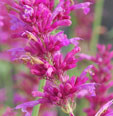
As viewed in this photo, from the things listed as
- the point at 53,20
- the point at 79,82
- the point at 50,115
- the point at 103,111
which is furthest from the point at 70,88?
the point at 50,115

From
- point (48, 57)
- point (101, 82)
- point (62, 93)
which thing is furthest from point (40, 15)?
point (101, 82)

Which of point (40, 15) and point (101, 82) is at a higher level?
point (40, 15)

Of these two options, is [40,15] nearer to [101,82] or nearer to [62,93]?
[62,93]

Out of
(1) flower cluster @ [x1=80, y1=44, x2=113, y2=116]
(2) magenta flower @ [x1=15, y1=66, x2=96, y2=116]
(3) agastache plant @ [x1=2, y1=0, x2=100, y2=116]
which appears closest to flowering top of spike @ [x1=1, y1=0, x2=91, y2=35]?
(3) agastache plant @ [x1=2, y1=0, x2=100, y2=116]

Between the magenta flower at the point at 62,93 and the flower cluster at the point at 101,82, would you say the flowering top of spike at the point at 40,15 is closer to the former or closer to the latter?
the magenta flower at the point at 62,93

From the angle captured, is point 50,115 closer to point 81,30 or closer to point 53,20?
point 81,30

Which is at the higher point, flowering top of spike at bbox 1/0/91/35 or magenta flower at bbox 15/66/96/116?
flowering top of spike at bbox 1/0/91/35

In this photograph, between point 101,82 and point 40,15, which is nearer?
point 40,15

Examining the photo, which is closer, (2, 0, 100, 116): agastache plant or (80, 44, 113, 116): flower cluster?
(2, 0, 100, 116): agastache plant

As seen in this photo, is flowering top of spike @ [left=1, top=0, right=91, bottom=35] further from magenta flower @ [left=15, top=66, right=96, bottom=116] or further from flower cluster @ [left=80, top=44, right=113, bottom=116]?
flower cluster @ [left=80, top=44, right=113, bottom=116]

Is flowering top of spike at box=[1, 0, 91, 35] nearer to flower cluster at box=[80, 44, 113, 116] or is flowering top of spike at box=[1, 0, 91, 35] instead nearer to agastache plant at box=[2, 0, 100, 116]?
agastache plant at box=[2, 0, 100, 116]

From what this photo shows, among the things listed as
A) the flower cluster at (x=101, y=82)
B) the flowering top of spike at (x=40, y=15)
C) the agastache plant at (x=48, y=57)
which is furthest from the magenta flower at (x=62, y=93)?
the flower cluster at (x=101, y=82)
